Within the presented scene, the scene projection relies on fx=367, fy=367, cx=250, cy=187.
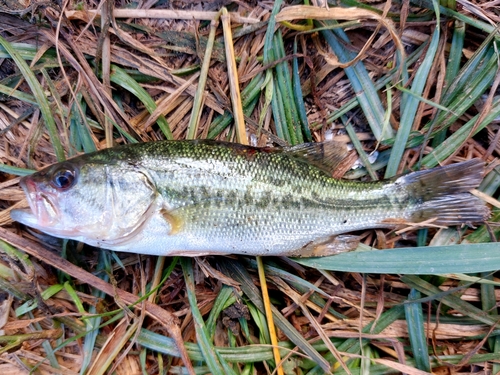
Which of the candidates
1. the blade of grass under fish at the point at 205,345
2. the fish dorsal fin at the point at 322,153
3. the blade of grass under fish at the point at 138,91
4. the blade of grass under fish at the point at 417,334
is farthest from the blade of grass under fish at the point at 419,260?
the blade of grass under fish at the point at 138,91

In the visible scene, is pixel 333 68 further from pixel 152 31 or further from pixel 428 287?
pixel 428 287

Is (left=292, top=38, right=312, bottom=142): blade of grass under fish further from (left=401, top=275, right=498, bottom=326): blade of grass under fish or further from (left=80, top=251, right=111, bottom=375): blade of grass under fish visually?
(left=80, top=251, right=111, bottom=375): blade of grass under fish

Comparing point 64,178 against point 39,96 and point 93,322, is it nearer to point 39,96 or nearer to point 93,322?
point 39,96

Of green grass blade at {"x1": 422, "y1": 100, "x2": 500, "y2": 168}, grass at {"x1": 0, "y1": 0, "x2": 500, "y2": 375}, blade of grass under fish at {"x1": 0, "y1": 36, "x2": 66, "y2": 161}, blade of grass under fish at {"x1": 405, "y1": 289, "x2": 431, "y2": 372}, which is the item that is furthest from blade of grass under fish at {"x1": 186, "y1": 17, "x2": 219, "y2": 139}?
blade of grass under fish at {"x1": 405, "y1": 289, "x2": 431, "y2": 372}

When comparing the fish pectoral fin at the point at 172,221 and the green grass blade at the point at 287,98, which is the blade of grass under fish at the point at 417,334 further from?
the fish pectoral fin at the point at 172,221

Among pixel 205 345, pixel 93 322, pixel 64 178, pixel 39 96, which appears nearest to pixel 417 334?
pixel 205 345

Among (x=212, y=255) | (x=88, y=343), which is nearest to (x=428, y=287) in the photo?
(x=212, y=255)
